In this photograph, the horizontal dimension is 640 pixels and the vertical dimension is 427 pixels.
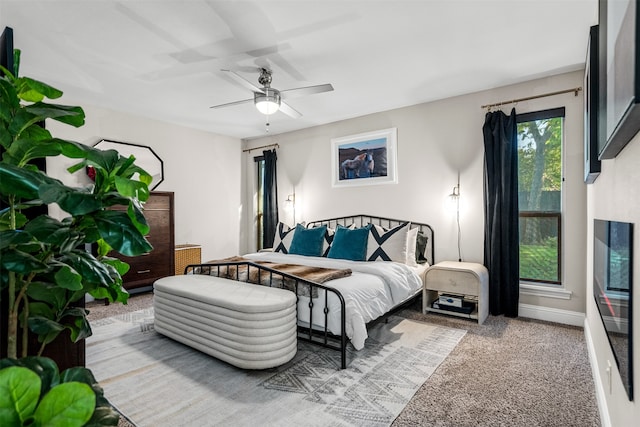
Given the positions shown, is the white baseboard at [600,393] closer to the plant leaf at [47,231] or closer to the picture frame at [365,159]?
the plant leaf at [47,231]

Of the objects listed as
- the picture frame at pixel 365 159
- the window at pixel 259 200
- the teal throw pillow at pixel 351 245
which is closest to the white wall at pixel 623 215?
the teal throw pillow at pixel 351 245

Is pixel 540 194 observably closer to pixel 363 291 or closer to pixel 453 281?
pixel 453 281

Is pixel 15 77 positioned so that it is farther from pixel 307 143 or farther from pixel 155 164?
pixel 307 143

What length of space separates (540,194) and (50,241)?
13.7ft

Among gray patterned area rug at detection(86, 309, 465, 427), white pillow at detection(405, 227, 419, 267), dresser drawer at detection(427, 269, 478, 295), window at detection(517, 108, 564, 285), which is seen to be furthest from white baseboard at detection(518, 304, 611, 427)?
white pillow at detection(405, 227, 419, 267)

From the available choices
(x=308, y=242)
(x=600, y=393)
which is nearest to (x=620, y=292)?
(x=600, y=393)

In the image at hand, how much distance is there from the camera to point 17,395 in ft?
1.96

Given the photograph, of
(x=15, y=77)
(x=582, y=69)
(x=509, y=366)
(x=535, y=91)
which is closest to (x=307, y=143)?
(x=535, y=91)

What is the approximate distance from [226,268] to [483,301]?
8.85 feet

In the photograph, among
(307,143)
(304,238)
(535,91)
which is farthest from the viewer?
(307,143)

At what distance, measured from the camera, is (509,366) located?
8.18 feet

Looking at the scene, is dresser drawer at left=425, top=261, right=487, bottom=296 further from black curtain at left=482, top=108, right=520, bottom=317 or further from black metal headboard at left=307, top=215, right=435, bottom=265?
black metal headboard at left=307, top=215, right=435, bottom=265

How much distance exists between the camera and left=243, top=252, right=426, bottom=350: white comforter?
8.23ft

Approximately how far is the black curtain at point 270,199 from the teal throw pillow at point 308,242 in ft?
4.93
